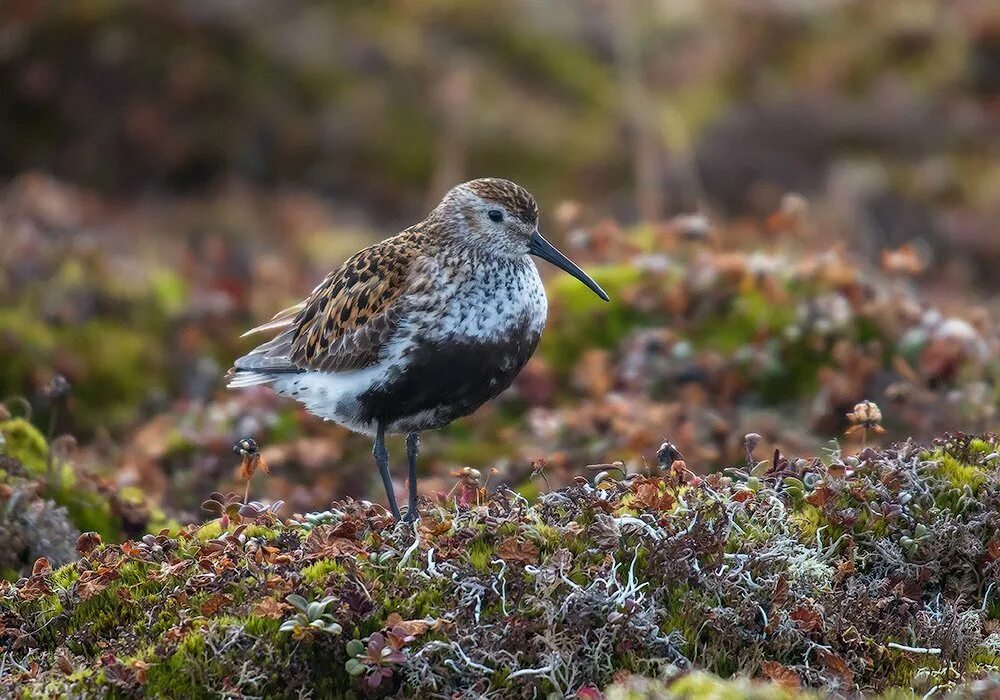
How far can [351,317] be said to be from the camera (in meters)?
7.36

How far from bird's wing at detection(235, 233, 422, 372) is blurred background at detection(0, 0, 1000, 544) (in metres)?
1.29

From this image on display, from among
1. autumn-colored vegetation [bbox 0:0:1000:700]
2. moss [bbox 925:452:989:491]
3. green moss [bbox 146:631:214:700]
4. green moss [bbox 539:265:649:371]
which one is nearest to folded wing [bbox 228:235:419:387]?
autumn-colored vegetation [bbox 0:0:1000:700]

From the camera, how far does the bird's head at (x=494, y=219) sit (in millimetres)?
7340

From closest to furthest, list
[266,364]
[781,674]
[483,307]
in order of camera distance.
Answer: [781,674], [483,307], [266,364]

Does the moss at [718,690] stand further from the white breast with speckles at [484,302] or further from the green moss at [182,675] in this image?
the white breast with speckles at [484,302]

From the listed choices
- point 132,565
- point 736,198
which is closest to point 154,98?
point 736,198

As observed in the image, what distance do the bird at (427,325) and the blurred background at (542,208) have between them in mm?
1536

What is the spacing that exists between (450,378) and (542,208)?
12.5 metres

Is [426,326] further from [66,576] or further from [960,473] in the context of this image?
[960,473]

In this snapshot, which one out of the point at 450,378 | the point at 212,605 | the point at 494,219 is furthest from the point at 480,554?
the point at 494,219

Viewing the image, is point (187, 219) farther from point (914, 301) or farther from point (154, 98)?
point (914, 301)

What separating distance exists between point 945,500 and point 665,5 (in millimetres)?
18522

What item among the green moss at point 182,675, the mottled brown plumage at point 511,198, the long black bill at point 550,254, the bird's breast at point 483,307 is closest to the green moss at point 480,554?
the green moss at point 182,675

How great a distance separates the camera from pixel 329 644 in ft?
17.1
